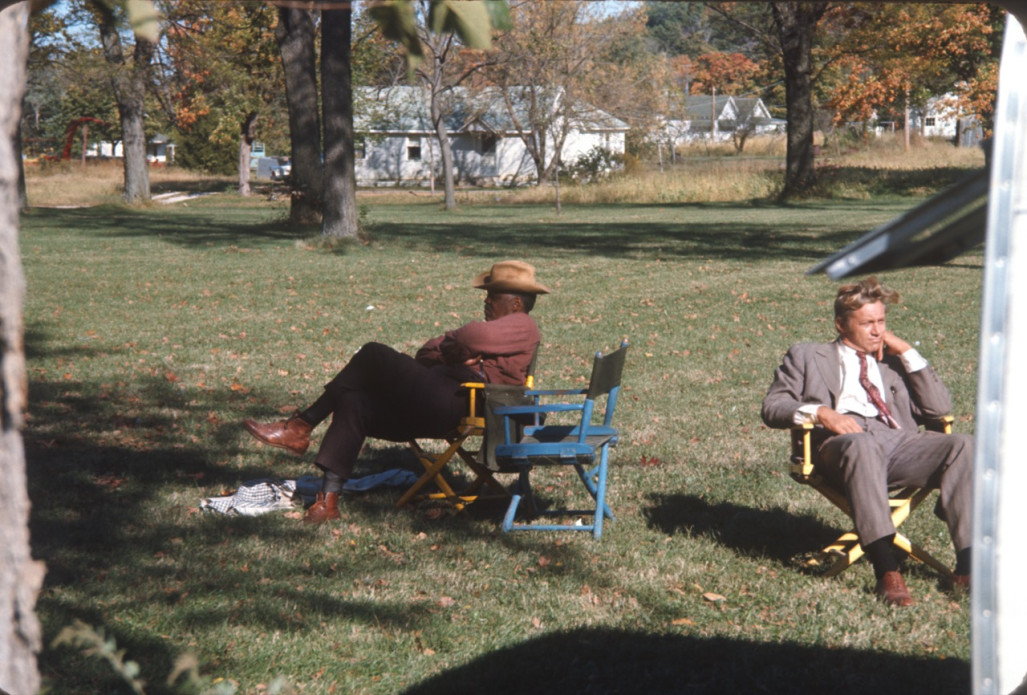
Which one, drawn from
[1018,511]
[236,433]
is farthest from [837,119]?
[1018,511]

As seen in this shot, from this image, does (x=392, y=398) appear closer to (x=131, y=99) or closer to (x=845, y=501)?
(x=845, y=501)

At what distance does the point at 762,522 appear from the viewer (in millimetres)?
6078

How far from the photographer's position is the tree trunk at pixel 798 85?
3109 cm

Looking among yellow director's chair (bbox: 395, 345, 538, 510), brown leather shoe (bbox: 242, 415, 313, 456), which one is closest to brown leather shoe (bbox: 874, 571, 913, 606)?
yellow director's chair (bbox: 395, 345, 538, 510)

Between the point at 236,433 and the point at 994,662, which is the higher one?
the point at 994,662

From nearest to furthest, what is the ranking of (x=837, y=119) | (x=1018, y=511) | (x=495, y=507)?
(x=1018, y=511) < (x=495, y=507) < (x=837, y=119)

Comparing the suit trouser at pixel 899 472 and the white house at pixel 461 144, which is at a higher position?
the white house at pixel 461 144

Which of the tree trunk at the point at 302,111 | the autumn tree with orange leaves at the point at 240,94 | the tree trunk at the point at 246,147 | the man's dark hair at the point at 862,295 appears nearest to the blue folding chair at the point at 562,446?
the man's dark hair at the point at 862,295

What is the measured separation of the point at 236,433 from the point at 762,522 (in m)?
3.79

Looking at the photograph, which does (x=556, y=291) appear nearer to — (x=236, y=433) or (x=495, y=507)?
(x=236, y=433)

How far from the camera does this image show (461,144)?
2643 inches

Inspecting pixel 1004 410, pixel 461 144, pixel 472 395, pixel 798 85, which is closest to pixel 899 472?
pixel 472 395

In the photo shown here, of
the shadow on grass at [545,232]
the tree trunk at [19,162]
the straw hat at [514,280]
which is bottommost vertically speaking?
the shadow on grass at [545,232]

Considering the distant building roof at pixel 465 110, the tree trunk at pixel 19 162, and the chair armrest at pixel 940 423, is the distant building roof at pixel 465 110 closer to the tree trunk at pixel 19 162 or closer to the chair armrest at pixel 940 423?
the tree trunk at pixel 19 162
